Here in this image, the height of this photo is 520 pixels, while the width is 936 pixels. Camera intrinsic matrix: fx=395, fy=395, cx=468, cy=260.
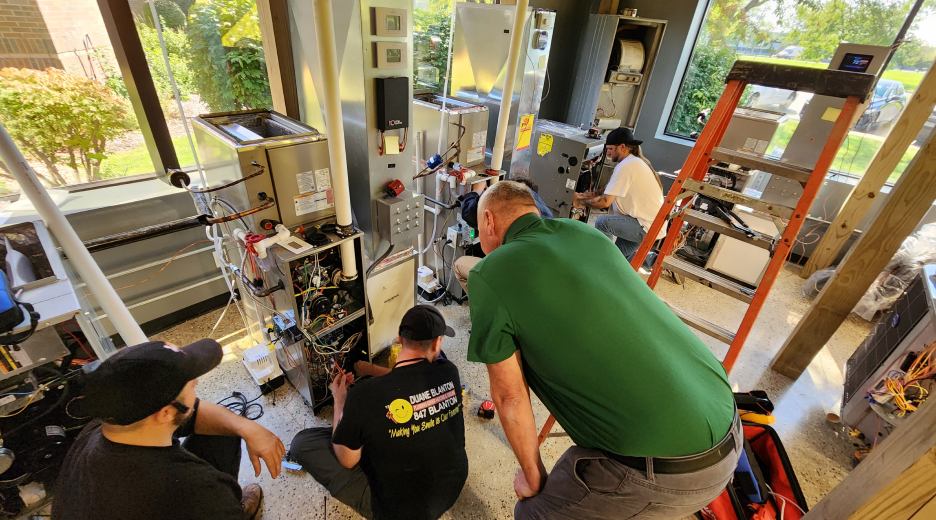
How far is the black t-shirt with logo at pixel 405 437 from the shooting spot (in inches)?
54.2

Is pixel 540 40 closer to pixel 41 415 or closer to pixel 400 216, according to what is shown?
pixel 400 216

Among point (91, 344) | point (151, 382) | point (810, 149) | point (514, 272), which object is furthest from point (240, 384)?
point (810, 149)

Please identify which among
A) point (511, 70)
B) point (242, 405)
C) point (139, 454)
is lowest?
point (242, 405)

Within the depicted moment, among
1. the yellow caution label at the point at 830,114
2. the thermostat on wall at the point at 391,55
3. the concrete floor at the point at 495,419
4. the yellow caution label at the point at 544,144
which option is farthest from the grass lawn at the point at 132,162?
the yellow caution label at the point at 830,114

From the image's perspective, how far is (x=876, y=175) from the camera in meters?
3.15

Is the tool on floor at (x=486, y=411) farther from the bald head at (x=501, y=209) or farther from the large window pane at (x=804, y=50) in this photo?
the large window pane at (x=804, y=50)

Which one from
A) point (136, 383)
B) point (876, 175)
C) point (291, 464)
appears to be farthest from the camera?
point (876, 175)

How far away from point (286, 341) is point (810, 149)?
11.6 ft

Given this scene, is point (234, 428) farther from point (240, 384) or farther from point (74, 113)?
point (74, 113)

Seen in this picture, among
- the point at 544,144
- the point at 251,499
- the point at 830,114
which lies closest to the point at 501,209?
the point at 251,499

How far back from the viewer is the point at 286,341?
6.29ft

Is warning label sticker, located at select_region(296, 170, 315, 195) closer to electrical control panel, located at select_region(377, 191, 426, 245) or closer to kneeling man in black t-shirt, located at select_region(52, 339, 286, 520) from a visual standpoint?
electrical control panel, located at select_region(377, 191, 426, 245)

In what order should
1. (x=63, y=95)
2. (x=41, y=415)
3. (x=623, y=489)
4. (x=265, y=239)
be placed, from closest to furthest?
(x=623, y=489) → (x=41, y=415) → (x=265, y=239) → (x=63, y=95)

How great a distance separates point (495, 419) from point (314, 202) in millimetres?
1482
